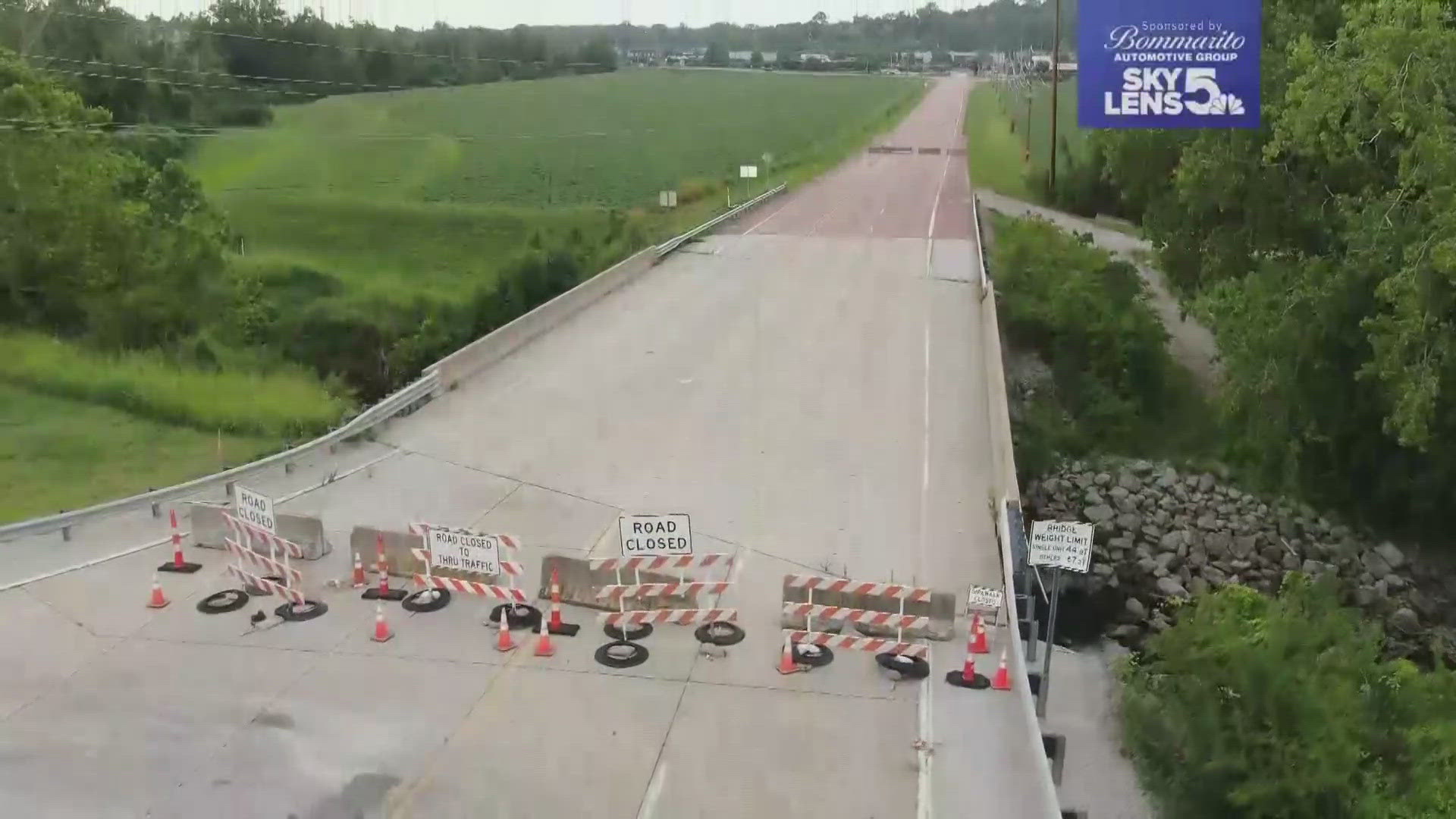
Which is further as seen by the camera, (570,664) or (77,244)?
(77,244)

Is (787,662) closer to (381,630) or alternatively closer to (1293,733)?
(381,630)

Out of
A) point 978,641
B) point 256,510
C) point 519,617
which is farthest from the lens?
point 256,510

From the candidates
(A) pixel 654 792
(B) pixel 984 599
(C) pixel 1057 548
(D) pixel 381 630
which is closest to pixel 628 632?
(D) pixel 381 630

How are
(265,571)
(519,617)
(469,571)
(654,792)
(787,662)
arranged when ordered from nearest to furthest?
(654,792) < (787,662) < (519,617) < (469,571) < (265,571)

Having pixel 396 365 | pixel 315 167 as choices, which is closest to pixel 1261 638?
pixel 396 365

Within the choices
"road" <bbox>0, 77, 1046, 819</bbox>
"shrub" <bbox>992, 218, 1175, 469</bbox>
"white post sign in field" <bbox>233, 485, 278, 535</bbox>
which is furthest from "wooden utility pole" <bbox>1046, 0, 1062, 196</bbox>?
"white post sign in field" <bbox>233, 485, 278, 535</bbox>

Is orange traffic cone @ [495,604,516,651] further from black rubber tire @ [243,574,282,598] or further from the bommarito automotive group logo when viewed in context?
the bommarito automotive group logo

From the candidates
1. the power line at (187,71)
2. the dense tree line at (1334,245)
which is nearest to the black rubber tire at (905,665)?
the dense tree line at (1334,245)
